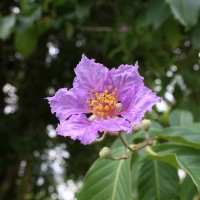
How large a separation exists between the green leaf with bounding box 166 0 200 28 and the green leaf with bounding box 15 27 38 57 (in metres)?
1.07

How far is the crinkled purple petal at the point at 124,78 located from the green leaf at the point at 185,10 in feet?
1.95

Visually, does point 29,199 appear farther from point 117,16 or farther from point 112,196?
point 112,196

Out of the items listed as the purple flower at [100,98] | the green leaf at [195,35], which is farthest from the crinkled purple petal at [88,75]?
the green leaf at [195,35]

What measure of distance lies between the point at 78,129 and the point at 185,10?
787 millimetres

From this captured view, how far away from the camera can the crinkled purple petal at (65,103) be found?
87 centimetres

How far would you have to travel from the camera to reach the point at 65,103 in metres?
0.88

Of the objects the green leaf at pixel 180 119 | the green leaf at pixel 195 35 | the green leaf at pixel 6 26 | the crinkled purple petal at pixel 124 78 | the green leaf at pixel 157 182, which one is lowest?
the green leaf at pixel 157 182

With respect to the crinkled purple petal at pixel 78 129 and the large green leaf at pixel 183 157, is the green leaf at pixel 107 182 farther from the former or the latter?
the crinkled purple petal at pixel 78 129

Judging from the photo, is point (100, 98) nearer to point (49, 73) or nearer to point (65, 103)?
point (65, 103)

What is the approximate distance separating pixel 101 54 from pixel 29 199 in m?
2.00

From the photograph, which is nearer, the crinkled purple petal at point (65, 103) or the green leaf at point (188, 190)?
the crinkled purple petal at point (65, 103)

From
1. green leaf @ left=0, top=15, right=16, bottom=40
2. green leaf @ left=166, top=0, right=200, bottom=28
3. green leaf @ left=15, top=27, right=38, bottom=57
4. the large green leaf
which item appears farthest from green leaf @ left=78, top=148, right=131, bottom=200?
green leaf @ left=15, top=27, right=38, bottom=57

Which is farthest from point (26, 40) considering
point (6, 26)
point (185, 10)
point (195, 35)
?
point (185, 10)

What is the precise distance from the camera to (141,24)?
202 cm
